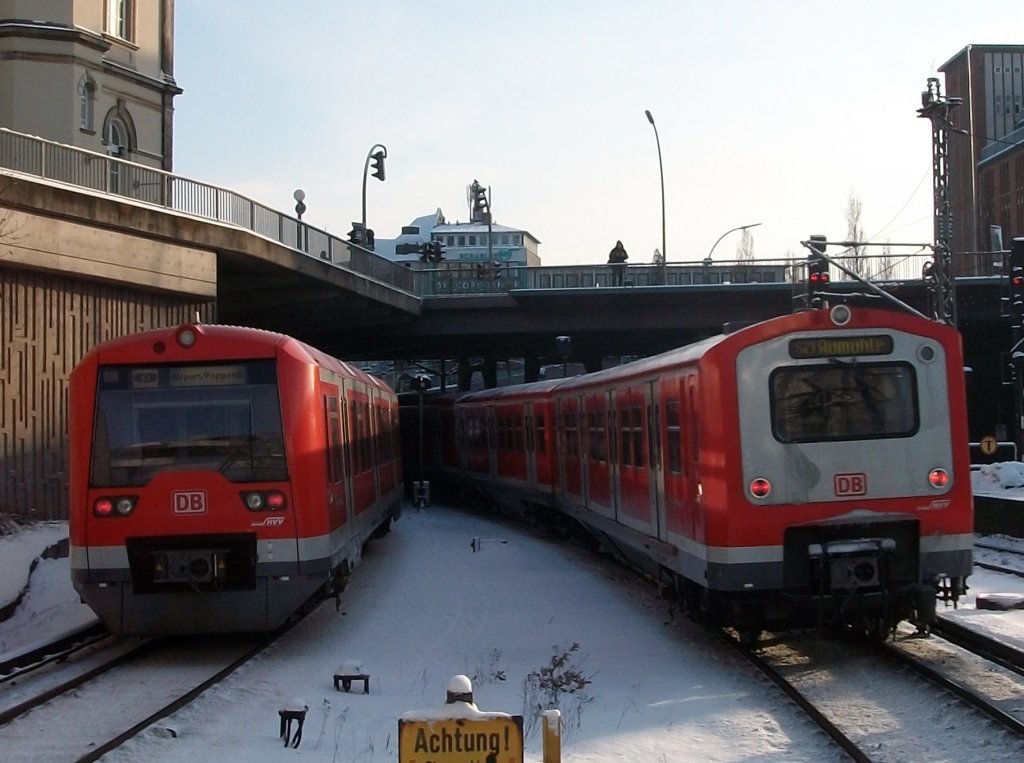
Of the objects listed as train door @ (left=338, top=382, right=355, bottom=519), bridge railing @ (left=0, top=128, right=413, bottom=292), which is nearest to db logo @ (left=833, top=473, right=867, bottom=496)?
train door @ (left=338, top=382, right=355, bottom=519)

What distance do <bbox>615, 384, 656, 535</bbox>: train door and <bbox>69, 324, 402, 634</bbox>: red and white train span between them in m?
3.37

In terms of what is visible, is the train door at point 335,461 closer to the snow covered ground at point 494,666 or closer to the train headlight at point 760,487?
the snow covered ground at point 494,666

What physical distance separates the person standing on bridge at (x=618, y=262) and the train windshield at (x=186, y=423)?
28396mm

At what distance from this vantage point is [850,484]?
10.3 meters

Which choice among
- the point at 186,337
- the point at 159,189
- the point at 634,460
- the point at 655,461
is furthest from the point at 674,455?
the point at 159,189

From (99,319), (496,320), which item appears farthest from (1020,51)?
(99,319)

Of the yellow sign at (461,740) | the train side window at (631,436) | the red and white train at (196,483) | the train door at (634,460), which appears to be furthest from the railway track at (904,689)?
the red and white train at (196,483)

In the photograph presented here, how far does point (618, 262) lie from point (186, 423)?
31215 millimetres

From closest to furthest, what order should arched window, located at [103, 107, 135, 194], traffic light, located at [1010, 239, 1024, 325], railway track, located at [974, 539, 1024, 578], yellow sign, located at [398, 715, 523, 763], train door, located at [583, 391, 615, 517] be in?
yellow sign, located at [398, 715, 523, 763]
train door, located at [583, 391, 615, 517]
railway track, located at [974, 539, 1024, 578]
traffic light, located at [1010, 239, 1024, 325]
arched window, located at [103, 107, 135, 194]

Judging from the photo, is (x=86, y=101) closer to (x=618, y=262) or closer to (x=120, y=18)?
(x=120, y=18)

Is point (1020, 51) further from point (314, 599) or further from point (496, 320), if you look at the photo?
point (314, 599)

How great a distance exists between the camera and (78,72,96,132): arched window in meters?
38.0

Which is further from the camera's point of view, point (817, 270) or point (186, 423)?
point (817, 270)

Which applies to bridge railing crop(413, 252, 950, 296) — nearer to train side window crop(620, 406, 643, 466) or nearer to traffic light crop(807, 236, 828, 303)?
traffic light crop(807, 236, 828, 303)
